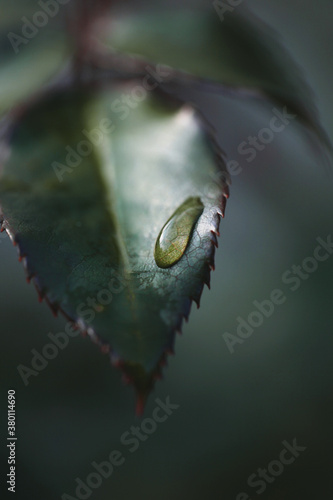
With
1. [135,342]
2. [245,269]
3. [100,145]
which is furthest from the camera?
[245,269]

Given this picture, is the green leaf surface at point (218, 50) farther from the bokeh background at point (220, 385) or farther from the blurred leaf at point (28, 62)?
the bokeh background at point (220, 385)

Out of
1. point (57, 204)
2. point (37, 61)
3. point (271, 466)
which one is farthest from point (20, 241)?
point (271, 466)

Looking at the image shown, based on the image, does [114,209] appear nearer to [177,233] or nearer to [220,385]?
[177,233]

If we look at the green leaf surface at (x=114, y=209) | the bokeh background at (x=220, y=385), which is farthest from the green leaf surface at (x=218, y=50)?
the bokeh background at (x=220, y=385)

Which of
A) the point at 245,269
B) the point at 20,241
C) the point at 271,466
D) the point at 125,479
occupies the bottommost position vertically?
the point at 125,479

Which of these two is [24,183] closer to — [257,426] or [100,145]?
[100,145]

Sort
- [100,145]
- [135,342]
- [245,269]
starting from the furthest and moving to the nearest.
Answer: [245,269] → [100,145] → [135,342]
